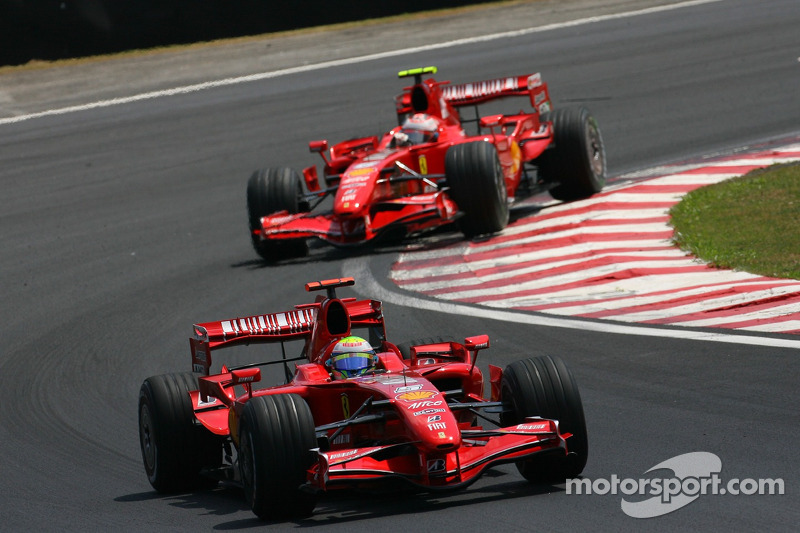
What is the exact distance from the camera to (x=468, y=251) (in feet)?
48.4

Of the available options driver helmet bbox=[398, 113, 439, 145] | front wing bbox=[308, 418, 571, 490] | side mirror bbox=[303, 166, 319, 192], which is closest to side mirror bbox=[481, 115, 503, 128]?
driver helmet bbox=[398, 113, 439, 145]

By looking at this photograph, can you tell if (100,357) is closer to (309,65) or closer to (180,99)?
(180,99)

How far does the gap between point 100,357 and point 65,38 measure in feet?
53.9

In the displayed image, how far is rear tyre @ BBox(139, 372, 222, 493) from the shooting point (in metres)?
8.08

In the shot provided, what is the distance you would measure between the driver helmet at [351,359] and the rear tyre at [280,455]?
35.2 inches

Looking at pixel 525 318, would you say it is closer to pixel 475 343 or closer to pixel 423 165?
pixel 475 343

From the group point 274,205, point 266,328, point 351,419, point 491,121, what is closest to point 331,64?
point 491,121

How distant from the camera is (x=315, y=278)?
566 inches

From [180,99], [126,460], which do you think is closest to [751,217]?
[126,460]

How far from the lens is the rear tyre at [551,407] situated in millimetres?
6965

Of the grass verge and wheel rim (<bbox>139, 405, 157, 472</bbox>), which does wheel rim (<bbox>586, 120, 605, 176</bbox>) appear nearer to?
the grass verge

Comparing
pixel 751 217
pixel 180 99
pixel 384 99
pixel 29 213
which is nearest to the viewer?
pixel 751 217

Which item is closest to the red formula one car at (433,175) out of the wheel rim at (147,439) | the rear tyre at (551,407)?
the wheel rim at (147,439)

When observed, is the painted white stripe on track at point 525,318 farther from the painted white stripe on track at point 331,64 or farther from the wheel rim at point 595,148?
the painted white stripe on track at point 331,64
